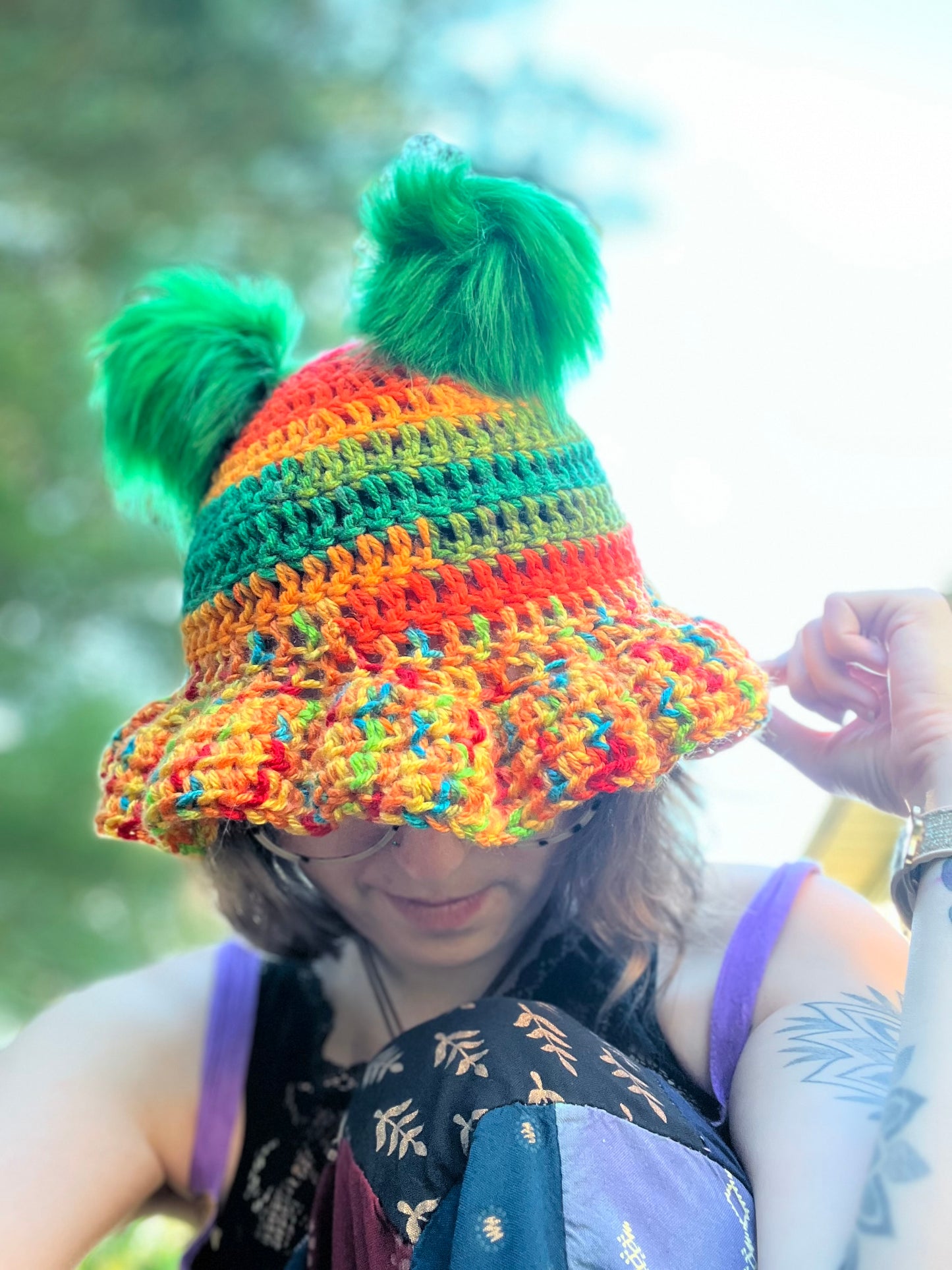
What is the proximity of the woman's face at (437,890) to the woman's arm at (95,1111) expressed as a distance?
262mm

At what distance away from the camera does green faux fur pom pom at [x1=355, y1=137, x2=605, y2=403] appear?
812mm

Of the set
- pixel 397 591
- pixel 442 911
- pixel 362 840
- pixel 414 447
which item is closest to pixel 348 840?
pixel 362 840

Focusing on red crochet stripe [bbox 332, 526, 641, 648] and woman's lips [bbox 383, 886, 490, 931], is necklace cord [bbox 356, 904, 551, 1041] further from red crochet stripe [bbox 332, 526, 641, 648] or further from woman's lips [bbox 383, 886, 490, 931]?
red crochet stripe [bbox 332, 526, 641, 648]

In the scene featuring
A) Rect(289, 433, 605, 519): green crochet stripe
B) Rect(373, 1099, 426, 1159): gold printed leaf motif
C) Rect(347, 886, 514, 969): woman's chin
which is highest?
Rect(289, 433, 605, 519): green crochet stripe

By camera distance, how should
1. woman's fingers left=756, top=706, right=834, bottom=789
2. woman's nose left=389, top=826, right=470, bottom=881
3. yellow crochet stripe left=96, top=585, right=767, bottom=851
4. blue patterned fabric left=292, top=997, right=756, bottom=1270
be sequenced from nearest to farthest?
blue patterned fabric left=292, top=997, right=756, bottom=1270
yellow crochet stripe left=96, top=585, right=767, bottom=851
woman's nose left=389, top=826, right=470, bottom=881
woman's fingers left=756, top=706, right=834, bottom=789

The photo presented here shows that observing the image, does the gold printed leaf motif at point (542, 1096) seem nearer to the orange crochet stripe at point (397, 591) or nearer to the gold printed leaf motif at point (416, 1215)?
the gold printed leaf motif at point (416, 1215)

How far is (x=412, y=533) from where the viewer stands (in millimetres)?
759

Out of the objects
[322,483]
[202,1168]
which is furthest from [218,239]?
[202,1168]

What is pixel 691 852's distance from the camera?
1.00 m

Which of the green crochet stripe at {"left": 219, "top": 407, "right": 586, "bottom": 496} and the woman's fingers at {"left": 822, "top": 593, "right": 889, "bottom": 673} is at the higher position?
the green crochet stripe at {"left": 219, "top": 407, "right": 586, "bottom": 496}

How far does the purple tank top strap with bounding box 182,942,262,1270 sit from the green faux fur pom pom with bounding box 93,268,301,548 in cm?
52

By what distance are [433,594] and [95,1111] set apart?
61 cm

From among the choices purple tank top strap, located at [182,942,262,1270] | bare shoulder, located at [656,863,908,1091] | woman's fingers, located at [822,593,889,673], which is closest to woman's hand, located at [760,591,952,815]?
woman's fingers, located at [822,593,889,673]

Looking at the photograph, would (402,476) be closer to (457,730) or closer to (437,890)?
(457,730)
